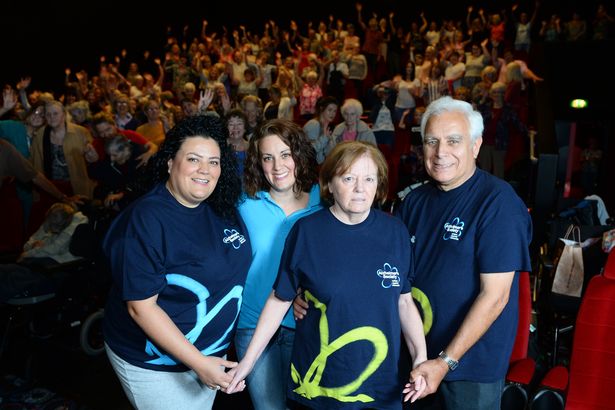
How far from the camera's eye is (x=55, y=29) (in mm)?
14250

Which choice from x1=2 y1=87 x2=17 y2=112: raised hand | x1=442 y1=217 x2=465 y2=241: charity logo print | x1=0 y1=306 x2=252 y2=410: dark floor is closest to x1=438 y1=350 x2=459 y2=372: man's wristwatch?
x1=442 y1=217 x2=465 y2=241: charity logo print

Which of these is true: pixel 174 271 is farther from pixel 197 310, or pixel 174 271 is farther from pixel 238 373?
pixel 238 373

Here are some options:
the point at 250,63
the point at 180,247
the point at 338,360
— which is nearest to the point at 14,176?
the point at 180,247

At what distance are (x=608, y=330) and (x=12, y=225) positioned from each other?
442cm

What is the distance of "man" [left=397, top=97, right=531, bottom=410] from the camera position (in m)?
1.70

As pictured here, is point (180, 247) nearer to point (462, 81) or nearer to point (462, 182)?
point (462, 182)

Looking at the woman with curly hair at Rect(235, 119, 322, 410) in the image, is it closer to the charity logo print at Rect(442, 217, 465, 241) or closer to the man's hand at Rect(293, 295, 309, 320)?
the man's hand at Rect(293, 295, 309, 320)

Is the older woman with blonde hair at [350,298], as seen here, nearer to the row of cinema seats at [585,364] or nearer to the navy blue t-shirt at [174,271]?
the navy blue t-shirt at [174,271]

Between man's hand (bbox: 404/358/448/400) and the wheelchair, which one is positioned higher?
man's hand (bbox: 404/358/448/400)

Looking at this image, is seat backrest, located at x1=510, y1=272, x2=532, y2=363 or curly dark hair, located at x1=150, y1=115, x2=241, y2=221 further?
seat backrest, located at x1=510, y1=272, x2=532, y2=363

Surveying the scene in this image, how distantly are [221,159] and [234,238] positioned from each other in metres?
0.28

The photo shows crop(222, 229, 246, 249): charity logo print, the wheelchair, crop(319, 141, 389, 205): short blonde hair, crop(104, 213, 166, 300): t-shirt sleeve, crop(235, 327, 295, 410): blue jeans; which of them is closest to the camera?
crop(104, 213, 166, 300): t-shirt sleeve

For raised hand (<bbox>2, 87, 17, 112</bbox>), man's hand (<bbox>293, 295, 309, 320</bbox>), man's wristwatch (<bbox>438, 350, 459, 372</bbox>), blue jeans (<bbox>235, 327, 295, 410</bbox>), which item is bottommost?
blue jeans (<bbox>235, 327, 295, 410</bbox>)

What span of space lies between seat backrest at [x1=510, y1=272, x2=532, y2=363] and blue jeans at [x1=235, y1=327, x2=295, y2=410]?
93cm
